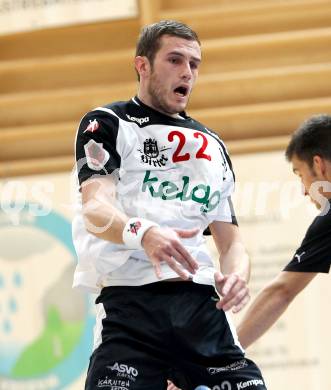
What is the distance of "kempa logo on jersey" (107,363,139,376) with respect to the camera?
241cm

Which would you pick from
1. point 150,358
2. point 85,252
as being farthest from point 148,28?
point 150,358

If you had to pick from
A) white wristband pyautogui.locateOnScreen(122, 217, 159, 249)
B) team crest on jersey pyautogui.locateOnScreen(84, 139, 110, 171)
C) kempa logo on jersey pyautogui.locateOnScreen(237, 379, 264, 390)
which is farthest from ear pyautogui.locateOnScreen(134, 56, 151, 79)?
kempa logo on jersey pyautogui.locateOnScreen(237, 379, 264, 390)

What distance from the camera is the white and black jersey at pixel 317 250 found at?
354cm

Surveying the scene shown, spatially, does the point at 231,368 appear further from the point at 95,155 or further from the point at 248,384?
the point at 95,155

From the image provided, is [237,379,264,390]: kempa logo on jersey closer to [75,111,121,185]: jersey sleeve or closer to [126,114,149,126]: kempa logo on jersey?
[75,111,121,185]: jersey sleeve

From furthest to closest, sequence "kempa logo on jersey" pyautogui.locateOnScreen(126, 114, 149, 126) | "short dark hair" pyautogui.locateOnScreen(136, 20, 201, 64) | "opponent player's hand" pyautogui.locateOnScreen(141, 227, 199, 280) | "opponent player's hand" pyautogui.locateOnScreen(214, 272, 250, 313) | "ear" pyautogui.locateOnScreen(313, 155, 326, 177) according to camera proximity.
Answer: "ear" pyautogui.locateOnScreen(313, 155, 326, 177) < "short dark hair" pyautogui.locateOnScreen(136, 20, 201, 64) < "kempa logo on jersey" pyautogui.locateOnScreen(126, 114, 149, 126) < "opponent player's hand" pyautogui.locateOnScreen(214, 272, 250, 313) < "opponent player's hand" pyautogui.locateOnScreen(141, 227, 199, 280)

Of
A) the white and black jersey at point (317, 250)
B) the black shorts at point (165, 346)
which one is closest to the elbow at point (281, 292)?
the white and black jersey at point (317, 250)

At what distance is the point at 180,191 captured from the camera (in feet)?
8.75

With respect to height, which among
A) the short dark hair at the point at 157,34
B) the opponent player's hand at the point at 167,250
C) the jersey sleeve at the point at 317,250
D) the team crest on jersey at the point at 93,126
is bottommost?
the jersey sleeve at the point at 317,250

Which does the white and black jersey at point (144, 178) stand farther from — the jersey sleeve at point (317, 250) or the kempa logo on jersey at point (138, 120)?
the jersey sleeve at point (317, 250)

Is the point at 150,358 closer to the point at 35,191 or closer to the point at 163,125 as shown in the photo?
the point at 163,125

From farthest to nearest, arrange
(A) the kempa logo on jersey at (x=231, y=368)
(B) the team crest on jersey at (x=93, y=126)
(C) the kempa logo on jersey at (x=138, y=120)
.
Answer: (C) the kempa logo on jersey at (x=138, y=120) < (B) the team crest on jersey at (x=93, y=126) < (A) the kempa logo on jersey at (x=231, y=368)

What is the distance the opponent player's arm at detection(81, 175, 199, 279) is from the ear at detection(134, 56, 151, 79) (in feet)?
1.73

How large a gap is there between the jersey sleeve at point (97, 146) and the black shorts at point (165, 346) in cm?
41
